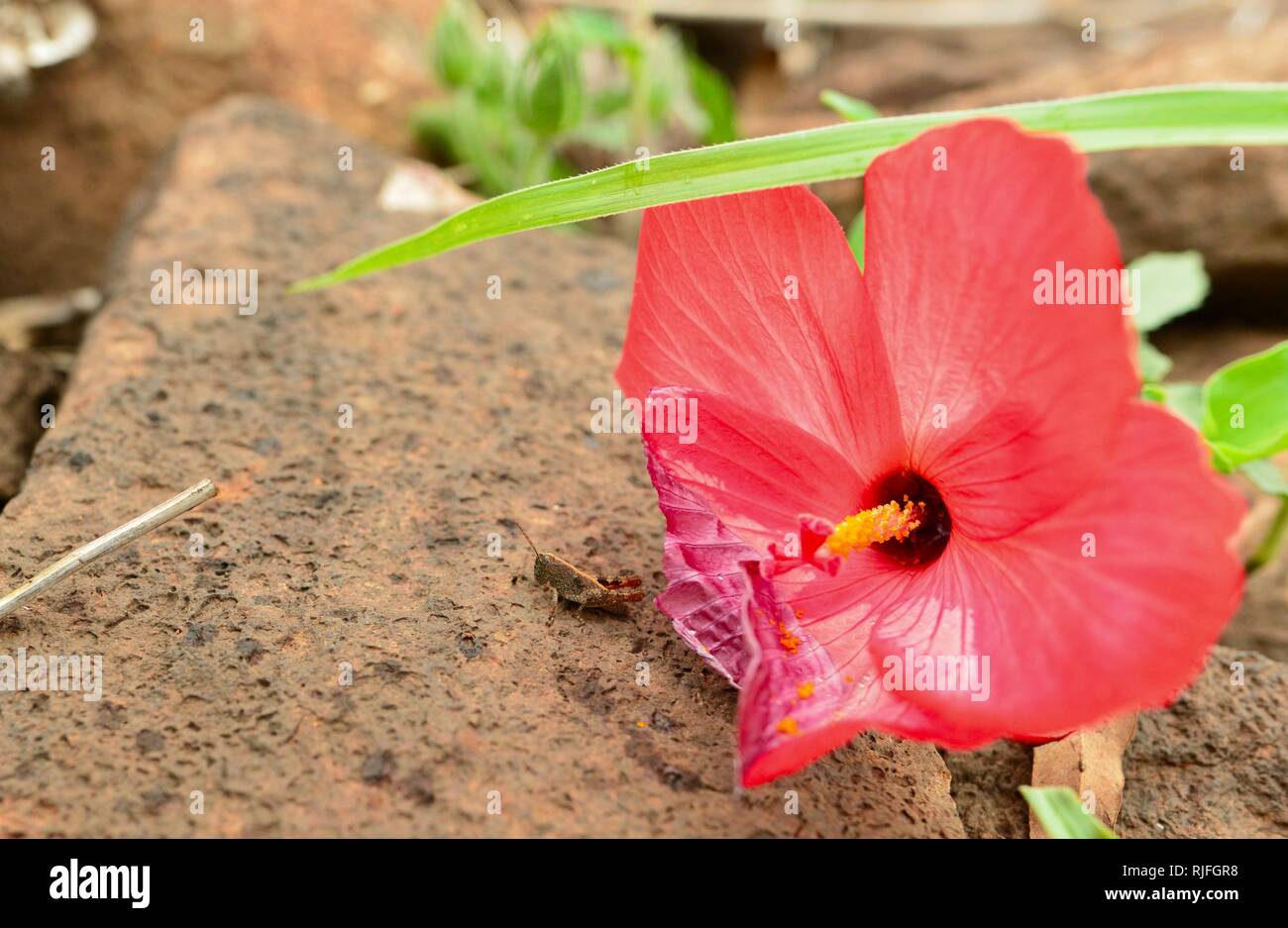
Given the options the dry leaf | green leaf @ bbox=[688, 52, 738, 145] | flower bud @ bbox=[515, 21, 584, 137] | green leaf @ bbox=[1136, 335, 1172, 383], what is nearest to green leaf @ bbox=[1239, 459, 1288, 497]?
green leaf @ bbox=[1136, 335, 1172, 383]

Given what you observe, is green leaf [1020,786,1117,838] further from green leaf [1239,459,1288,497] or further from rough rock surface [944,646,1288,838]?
green leaf [1239,459,1288,497]

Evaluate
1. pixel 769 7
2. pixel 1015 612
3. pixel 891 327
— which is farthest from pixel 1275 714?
pixel 769 7

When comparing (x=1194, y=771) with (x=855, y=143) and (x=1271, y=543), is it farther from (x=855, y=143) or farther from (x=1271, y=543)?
(x=855, y=143)

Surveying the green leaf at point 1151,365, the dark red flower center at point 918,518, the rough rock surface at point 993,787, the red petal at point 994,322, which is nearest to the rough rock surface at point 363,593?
the rough rock surface at point 993,787

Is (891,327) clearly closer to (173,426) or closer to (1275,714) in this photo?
(1275,714)

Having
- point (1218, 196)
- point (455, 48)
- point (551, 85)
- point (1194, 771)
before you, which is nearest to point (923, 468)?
point (1194, 771)
